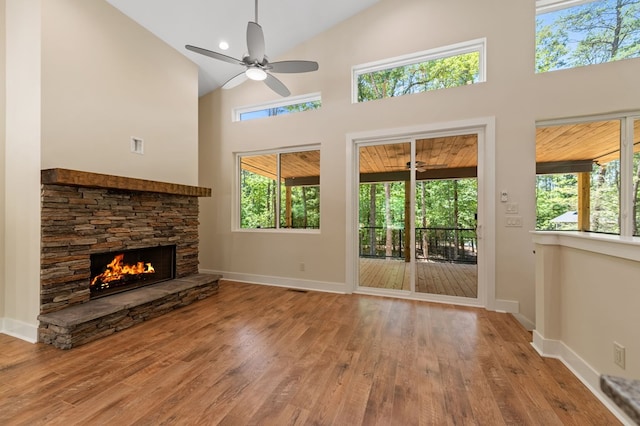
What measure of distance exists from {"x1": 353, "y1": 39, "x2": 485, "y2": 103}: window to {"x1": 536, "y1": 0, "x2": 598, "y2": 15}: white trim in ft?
2.38

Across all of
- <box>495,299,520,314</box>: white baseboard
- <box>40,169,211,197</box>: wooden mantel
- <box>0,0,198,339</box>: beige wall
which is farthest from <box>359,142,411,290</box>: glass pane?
<box>0,0,198,339</box>: beige wall

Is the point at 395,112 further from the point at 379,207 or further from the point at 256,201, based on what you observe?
the point at 256,201

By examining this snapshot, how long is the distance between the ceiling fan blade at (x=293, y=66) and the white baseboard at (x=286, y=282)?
2946 mm

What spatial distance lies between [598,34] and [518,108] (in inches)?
47.8

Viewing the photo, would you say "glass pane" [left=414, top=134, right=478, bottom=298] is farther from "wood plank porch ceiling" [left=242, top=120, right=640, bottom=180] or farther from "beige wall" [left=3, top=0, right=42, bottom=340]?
"beige wall" [left=3, top=0, right=42, bottom=340]

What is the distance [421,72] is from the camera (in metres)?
3.86

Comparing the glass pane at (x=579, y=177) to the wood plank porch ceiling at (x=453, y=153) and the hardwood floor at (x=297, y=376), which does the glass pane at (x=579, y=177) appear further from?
the hardwood floor at (x=297, y=376)

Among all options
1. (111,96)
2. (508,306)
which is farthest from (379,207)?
(111,96)

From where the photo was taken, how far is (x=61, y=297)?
2.64 m

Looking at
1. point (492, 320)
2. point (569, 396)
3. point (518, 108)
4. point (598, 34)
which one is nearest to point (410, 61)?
point (518, 108)

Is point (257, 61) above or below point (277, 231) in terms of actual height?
above

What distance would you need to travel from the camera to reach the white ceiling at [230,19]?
335 cm

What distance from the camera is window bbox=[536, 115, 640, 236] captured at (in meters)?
3.03

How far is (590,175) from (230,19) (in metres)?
4.89
